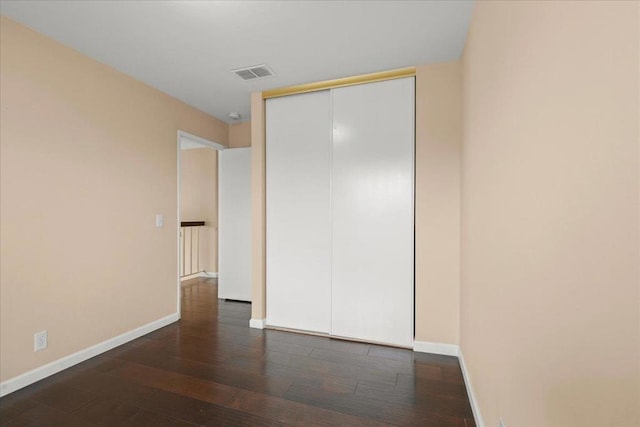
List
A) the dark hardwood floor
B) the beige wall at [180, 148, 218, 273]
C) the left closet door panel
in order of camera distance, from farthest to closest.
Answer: the beige wall at [180, 148, 218, 273]
the left closet door panel
the dark hardwood floor

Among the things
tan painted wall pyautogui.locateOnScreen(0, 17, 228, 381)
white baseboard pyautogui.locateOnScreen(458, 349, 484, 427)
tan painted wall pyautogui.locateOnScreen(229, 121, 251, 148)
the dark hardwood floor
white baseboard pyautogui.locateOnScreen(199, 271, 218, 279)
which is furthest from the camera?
white baseboard pyautogui.locateOnScreen(199, 271, 218, 279)

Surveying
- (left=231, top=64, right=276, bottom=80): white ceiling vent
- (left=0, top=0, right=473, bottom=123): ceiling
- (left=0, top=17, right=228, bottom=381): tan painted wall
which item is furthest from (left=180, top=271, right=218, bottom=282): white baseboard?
(left=231, top=64, right=276, bottom=80): white ceiling vent

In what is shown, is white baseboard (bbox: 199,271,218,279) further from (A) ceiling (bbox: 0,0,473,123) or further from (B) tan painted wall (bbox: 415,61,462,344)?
(B) tan painted wall (bbox: 415,61,462,344)

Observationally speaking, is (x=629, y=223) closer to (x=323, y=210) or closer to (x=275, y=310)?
(x=323, y=210)

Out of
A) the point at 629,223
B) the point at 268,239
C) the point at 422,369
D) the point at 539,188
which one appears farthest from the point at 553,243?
the point at 268,239

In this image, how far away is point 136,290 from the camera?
9.46 feet

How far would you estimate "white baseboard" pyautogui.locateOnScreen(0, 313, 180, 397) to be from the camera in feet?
6.38

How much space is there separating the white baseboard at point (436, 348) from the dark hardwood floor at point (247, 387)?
7 centimetres

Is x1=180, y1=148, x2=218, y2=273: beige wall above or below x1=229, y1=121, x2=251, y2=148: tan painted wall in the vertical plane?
below

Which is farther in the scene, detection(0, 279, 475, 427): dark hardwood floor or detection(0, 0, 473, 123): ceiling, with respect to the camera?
detection(0, 0, 473, 123): ceiling

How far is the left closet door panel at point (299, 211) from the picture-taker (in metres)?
2.91

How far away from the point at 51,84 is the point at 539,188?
3.23 metres

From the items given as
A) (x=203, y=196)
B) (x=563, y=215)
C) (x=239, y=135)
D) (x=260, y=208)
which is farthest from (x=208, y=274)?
(x=563, y=215)

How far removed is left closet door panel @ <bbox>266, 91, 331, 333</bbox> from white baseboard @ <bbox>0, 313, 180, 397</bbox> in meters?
1.29
